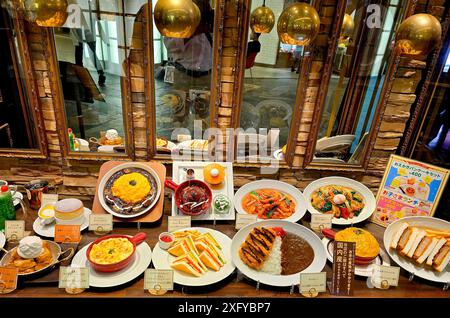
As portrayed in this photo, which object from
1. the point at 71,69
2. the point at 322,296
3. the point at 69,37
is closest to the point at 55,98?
the point at 71,69

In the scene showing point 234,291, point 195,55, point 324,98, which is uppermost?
point 195,55

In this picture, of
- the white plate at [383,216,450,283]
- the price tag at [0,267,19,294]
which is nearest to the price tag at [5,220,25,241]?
the price tag at [0,267,19,294]

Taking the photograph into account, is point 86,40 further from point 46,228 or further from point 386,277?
point 386,277

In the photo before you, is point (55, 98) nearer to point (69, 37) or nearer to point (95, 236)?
point (69, 37)

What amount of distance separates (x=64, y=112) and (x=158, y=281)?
1.53m

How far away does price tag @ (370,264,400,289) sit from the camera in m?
2.08

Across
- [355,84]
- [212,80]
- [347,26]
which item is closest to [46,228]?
[212,80]

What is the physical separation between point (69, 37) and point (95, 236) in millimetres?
1478

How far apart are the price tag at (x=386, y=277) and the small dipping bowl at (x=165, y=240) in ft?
4.35

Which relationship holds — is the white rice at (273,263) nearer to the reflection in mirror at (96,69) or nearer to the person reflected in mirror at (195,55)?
the person reflected in mirror at (195,55)

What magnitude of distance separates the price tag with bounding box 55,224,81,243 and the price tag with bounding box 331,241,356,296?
167 centimetres

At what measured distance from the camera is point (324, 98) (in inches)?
102

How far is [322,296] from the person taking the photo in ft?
6.50

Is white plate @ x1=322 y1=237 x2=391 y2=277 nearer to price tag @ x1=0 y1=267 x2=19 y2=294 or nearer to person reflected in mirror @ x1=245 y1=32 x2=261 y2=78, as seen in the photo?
person reflected in mirror @ x1=245 y1=32 x2=261 y2=78
